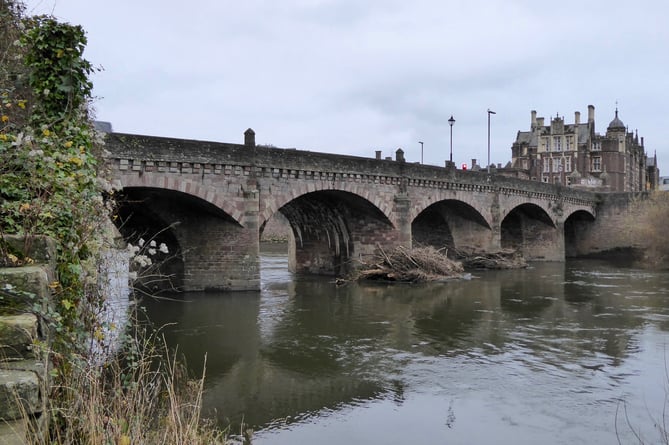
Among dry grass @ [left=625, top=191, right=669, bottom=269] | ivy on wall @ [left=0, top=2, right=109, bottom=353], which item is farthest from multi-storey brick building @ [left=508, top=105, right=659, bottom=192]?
ivy on wall @ [left=0, top=2, right=109, bottom=353]

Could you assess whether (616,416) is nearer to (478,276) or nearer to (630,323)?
(630,323)

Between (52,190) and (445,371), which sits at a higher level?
(52,190)

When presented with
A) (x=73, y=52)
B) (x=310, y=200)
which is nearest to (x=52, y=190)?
(x=73, y=52)

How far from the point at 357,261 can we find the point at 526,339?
1351 centimetres

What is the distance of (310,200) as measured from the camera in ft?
87.9

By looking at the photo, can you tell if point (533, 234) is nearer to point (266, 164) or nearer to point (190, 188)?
point (266, 164)

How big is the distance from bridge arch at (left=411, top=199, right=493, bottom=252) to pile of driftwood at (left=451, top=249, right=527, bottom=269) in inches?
23.3

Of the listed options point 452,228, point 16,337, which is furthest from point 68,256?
point 452,228

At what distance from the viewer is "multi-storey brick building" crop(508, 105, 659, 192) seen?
226 feet

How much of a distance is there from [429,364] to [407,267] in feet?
45.7

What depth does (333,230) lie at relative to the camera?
27672 millimetres

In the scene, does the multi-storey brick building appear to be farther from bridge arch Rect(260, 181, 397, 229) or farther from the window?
bridge arch Rect(260, 181, 397, 229)

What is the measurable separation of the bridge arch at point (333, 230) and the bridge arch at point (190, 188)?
5.50 metres

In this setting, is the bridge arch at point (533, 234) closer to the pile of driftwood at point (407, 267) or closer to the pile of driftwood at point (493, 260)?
the pile of driftwood at point (493, 260)
